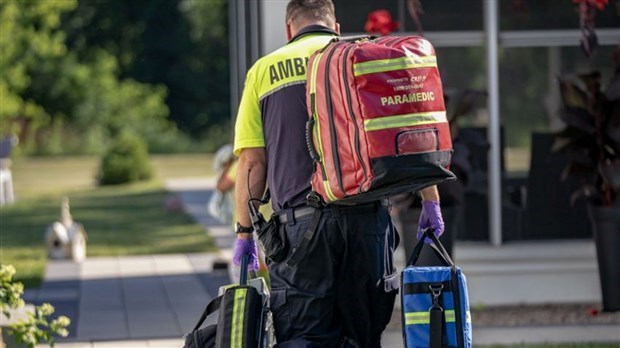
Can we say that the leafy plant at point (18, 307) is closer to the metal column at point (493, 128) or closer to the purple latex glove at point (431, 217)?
the purple latex glove at point (431, 217)

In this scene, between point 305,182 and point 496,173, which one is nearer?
point 305,182

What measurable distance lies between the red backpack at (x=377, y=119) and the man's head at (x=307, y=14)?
0.42 metres

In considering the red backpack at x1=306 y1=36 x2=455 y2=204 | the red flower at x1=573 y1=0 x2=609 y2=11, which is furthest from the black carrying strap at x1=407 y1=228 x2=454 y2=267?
the red flower at x1=573 y1=0 x2=609 y2=11

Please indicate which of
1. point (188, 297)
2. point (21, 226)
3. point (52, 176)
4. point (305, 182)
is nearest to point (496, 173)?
point (188, 297)

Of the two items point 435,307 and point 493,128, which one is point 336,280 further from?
point 493,128

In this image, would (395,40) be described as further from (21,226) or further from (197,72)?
(197,72)

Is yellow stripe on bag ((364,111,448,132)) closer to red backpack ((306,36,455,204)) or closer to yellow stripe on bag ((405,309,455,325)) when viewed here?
red backpack ((306,36,455,204))

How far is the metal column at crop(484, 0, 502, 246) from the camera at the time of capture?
32.2ft

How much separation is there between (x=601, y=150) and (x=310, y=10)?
404 cm

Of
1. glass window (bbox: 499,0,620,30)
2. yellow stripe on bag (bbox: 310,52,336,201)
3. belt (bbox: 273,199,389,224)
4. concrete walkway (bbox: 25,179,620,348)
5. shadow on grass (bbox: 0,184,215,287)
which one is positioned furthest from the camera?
shadow on grass (bbox: 0,184,215,287)

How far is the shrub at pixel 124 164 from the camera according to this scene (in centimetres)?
2636

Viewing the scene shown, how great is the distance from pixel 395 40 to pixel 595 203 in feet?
14.6

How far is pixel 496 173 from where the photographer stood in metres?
9.89

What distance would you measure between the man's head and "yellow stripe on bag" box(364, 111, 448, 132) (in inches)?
30.1
